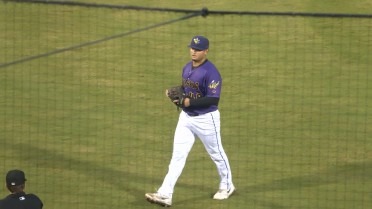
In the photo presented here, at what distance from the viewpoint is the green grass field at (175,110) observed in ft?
38.0

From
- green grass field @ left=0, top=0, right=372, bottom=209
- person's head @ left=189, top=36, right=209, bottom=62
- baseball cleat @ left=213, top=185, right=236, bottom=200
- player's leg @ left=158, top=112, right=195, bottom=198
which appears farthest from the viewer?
green grass field @ left=0, top=0, right=372, bottom=209

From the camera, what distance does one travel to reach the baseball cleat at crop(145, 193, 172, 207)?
10934 millimetres

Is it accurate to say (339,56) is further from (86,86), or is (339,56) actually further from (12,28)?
(12,28)

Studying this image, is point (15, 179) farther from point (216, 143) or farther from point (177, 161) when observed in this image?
point (216, 143)

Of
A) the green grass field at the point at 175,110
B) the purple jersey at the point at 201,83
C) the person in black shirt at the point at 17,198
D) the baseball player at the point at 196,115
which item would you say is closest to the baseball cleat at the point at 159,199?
the baseball player at the point at 196,115

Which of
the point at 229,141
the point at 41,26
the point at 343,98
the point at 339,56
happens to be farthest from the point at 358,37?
the point at 41,26

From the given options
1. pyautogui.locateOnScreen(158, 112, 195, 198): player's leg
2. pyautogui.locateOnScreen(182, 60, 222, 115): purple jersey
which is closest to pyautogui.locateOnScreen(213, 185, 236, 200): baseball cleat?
pyautogui.locateOnScreen(158, 112, 195, 198): player's leg

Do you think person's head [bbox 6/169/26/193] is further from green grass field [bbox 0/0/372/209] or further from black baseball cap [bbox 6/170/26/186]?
green grass field [bbox 0/0/372/209]

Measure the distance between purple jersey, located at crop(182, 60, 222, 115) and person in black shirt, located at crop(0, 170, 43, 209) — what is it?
2488 millimetres

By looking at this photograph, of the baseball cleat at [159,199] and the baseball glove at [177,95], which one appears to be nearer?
the baseball glove at [177,95]

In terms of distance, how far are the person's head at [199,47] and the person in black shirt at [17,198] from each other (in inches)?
105

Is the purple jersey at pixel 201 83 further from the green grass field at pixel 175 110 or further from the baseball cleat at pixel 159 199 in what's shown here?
the green grass field at pixel 175 110

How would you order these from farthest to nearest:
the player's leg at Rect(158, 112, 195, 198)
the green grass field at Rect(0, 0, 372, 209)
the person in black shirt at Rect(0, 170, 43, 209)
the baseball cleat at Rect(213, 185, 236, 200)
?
1. the green grass field at Rect(0, 0, 372, 209)
2. the baseball cleat at Rect(213, 185, 236, 200)
3. the player's leg at Rect(158, 112, 195, 198)
4. the person in black shirt at Rect(0, 170, 43, 209)

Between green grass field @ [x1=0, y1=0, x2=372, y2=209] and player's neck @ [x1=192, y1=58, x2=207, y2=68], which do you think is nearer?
player's neck @ [x1=192, y1=58, x2=207, y2=68]
